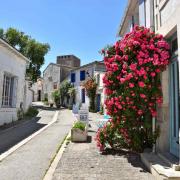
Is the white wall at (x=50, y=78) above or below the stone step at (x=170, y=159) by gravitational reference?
above

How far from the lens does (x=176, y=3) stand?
5.23 metres

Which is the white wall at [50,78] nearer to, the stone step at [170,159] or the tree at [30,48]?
the tree at [30,48]

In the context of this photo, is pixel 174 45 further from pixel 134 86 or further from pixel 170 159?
pixel 170 159

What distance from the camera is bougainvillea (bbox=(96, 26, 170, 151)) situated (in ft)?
19.2

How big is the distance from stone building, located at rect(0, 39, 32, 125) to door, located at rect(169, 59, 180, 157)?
30.4ft

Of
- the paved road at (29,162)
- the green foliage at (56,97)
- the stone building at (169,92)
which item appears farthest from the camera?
the green foliage at (56,97)

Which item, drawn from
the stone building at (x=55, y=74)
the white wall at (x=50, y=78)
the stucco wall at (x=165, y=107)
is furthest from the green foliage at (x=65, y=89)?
the stucco wall at (x=165, y=107)

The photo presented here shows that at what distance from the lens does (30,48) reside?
33.2 metres

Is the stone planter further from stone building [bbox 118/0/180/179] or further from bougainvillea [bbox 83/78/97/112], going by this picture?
bougainvillea [bbox 83/78/97/112]

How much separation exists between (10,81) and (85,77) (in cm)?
1860

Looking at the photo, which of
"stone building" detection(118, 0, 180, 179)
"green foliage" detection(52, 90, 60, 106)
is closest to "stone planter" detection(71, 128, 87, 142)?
"stone building" detection(118, 0, 180, 179)

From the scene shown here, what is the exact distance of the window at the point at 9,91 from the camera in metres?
Result: 13.9

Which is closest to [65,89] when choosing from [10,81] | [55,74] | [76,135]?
[55,74]

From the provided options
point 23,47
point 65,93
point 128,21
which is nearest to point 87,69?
point 65,93
